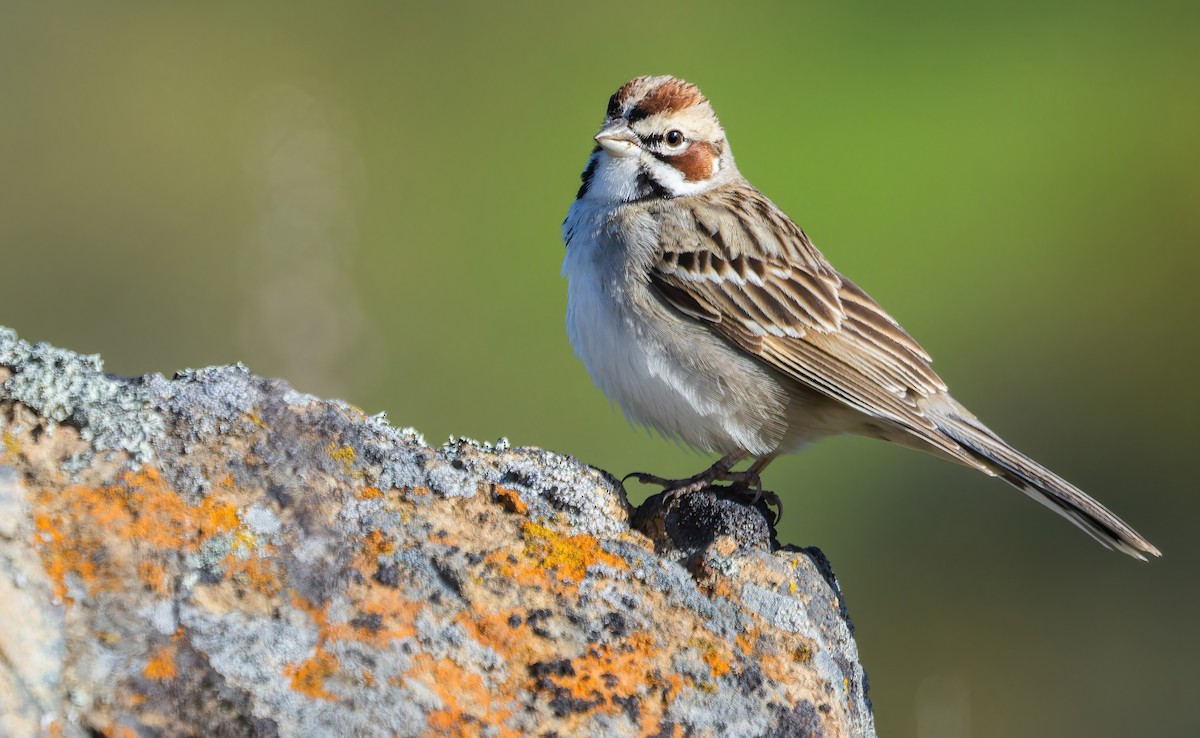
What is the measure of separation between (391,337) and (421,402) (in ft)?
2.97

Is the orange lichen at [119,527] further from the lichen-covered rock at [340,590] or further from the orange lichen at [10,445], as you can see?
the orange lichen at [10,445]

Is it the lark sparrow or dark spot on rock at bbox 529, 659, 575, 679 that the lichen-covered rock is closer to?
dark spot on rock at bbox 529, 659, 575, 679

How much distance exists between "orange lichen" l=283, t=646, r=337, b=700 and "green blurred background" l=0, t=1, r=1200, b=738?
335cm

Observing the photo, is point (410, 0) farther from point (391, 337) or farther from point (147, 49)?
point (391, 337)

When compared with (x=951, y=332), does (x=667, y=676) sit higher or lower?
lower

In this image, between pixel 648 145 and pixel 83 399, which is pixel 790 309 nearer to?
pixel 648 145

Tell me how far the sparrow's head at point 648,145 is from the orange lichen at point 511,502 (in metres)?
2.19

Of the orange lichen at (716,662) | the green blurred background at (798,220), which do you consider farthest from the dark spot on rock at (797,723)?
the green blurred background at (798,220)

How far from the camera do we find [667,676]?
3.41m

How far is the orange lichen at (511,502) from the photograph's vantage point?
3781mm

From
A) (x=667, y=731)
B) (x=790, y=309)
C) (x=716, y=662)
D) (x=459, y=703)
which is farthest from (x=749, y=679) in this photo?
(x=790, y=309)

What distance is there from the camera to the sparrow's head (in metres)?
5.78

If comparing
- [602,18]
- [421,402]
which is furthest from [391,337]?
[602,18]

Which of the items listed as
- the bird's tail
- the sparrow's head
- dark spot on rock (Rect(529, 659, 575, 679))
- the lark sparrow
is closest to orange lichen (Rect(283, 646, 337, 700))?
dark spot on rock (Rect(529, 659, 575, 679))
